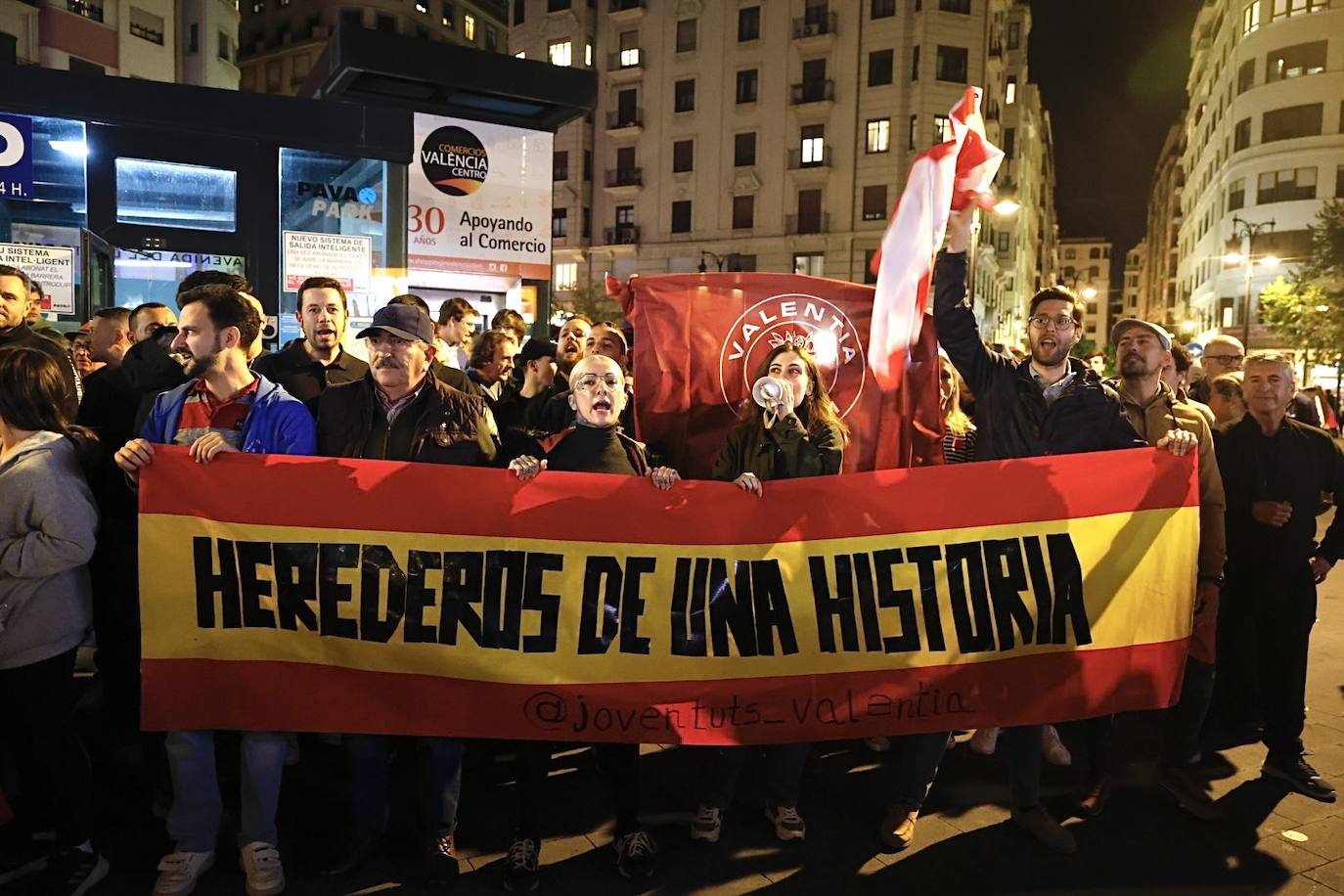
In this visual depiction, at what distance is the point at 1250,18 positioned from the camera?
54.0 m

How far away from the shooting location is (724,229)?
47000 millimetres

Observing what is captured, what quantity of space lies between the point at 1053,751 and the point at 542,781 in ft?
8.88

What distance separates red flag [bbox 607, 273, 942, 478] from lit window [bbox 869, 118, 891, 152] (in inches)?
1663

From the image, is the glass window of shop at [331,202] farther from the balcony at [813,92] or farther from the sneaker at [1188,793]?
the balcony at [813,92]

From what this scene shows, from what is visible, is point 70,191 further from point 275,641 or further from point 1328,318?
point 1328,318

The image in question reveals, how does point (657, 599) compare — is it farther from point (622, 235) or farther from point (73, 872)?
point (622, 235)

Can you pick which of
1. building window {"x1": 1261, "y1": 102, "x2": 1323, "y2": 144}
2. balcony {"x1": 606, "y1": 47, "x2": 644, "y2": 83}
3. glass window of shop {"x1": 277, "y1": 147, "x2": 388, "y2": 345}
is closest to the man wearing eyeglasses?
glass window of shop {"x1": 277, "y1": 147, "x2": 388, "y2": 345}

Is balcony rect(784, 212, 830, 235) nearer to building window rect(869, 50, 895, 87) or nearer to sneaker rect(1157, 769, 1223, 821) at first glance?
building window rect(869, 50, 895, 87)

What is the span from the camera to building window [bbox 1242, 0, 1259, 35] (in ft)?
175

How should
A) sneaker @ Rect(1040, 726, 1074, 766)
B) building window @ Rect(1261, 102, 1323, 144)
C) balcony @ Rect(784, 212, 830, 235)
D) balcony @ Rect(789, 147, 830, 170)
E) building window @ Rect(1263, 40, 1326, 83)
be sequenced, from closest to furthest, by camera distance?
sneaker @ Rect(1040, 726, 1074, 766) < balcony @ Rect(784, 212, 830, 235) < balcony @ Rect(789, 147, 830, 170) < building window @ Rect(1261, 102, 1323, 144) < building window @ Rect(1263, 40, 1326, 83)

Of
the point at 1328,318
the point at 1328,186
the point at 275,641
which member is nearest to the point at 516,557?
the point at 275,641

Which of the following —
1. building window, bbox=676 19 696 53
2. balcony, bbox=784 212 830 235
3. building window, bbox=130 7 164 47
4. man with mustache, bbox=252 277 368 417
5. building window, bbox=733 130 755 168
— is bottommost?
man with mustache, bbox=252 277 368 417

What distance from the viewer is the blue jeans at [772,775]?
404 cm

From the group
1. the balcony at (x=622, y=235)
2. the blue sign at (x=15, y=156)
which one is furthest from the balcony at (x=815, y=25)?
the blue sign at (x=15, y=156)
